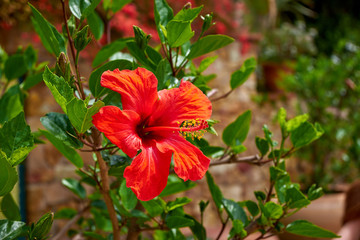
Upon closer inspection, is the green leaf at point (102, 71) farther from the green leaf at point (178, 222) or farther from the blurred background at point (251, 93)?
the blurred background at point (251, 93)

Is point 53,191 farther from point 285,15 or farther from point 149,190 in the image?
point 285,15

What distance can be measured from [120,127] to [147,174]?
51mm

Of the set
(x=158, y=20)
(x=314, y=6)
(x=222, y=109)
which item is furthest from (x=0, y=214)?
(x=314, y=6)

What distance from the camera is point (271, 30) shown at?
3.42 m

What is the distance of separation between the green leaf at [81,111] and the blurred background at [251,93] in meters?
1.20

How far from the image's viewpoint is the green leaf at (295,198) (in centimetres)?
49

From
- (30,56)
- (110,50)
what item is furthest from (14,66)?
(110,50)

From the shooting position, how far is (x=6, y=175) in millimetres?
360

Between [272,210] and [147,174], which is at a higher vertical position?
[147,174]

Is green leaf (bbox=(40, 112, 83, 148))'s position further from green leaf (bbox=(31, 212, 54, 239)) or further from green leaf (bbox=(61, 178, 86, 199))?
green leaf (bbox=(61, 178, 86, 199))

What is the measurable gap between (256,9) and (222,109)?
0.87 meters

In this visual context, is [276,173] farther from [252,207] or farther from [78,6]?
[78,6]

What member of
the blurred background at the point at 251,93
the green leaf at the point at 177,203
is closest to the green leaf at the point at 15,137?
the green leaf at the point at 177,203

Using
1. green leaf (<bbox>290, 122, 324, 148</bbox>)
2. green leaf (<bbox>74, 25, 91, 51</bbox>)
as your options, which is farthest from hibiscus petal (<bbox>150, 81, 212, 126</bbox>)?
green leaf (<bbox>290, 122, 324, 148</bbox>)
